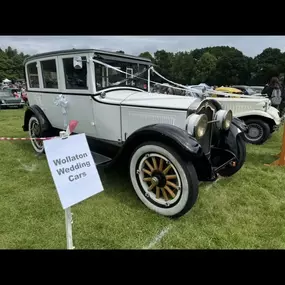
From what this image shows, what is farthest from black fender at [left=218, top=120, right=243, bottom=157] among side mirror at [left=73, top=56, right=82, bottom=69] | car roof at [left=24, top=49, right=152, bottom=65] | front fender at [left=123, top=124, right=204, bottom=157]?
side mirror at [left=73, top=56, right=82, bottom=69]

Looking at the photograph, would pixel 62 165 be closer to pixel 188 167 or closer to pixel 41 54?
pixel 188 167

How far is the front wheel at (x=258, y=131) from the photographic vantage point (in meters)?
6.26

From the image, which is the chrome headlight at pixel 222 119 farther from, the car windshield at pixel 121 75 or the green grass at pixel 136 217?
the car windshield at pixel 121 75

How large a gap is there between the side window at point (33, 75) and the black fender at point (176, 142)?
8.84 ft

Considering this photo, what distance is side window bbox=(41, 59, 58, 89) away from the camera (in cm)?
415

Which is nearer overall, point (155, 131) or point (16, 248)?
point (16, 248)

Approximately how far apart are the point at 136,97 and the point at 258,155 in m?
3.18

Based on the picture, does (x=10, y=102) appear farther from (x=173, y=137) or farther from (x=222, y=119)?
(x=173, y=137)

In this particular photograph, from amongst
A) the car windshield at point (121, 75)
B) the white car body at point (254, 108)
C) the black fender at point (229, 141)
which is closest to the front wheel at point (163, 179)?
the black fender at point (229, 141)

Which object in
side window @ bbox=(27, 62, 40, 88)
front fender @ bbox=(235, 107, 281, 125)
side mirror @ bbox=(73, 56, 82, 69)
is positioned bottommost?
front fender @ bbox=(235, 107, 281, 125)

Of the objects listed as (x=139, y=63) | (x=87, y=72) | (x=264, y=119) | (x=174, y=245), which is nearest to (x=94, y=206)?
(x=174, y=245)

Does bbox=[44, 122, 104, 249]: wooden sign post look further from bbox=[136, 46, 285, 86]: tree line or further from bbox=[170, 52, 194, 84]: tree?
bbox=[170, 52, 194, 84]: tree

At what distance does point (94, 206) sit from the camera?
3.08 meters

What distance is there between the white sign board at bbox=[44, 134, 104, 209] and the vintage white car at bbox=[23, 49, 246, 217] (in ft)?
3.11
